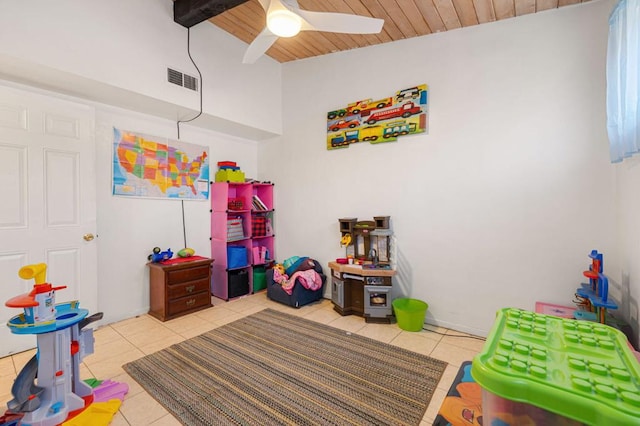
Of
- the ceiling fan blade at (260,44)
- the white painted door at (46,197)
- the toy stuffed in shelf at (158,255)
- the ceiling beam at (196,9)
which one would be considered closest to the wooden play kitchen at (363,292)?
the toy stuffed in shelf at (158,255)

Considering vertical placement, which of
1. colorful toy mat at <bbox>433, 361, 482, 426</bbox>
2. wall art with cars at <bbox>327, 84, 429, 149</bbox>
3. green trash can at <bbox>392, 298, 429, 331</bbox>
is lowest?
green trash can at <bbox>392, 298, 429, 331</bbox>

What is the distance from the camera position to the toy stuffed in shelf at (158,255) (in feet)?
10.7

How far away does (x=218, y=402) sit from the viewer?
6.04 ft

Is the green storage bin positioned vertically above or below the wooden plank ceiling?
below

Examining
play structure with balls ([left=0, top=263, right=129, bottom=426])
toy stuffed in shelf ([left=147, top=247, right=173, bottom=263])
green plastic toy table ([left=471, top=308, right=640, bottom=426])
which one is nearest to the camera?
green plastic toy table ([left=471, top=308, right=640, bottom=426])

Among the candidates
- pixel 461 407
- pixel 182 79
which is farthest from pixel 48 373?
pixel 182 79

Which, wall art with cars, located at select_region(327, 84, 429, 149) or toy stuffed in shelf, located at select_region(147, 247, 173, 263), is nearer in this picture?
wall art with cars, located at select_region(327, 84, 429, 149)

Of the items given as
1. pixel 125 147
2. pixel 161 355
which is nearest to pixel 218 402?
pixel 161 355

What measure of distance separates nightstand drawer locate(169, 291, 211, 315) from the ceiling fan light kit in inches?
111

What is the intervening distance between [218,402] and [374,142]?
2818 millimetres

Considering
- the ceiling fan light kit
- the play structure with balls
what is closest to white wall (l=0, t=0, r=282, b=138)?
the ceiling fan light kit

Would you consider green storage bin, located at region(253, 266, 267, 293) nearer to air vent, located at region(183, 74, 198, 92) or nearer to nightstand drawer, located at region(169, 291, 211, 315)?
nightstand drawer, located at region(169, 291, 211, 315)

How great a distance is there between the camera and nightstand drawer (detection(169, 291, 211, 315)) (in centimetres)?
313

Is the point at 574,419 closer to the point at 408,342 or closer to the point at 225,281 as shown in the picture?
the point at 408,342
